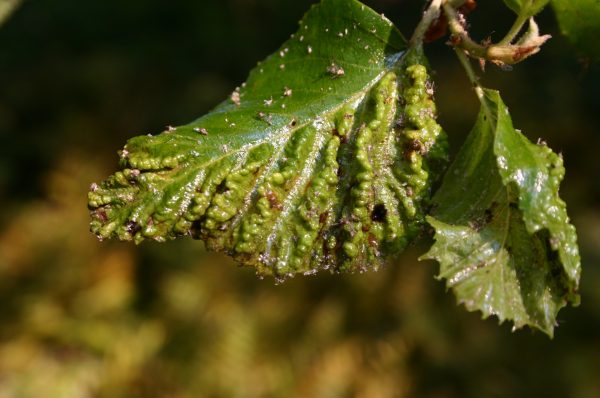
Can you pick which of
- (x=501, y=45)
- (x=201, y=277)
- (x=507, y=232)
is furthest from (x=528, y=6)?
(x=201, y=277)

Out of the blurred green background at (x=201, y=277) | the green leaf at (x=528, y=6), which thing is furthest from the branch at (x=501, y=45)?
the blurred green background at (x=201, y=277)

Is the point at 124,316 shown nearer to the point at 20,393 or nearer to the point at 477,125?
the point at 20,393

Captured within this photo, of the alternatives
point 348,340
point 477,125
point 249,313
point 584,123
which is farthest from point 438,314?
point 477,125

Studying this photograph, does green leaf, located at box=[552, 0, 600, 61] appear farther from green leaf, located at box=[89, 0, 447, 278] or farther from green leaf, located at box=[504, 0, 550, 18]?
green leaf, located at box=[89, 0, 447, 278]

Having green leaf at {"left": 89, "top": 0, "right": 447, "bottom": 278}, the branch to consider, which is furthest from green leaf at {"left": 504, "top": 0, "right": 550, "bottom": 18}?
green leaf at {"left": 89, "top": 0, "right": 447, "bottom": 278}

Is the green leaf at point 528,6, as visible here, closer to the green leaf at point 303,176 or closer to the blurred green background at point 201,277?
the green leaf at point 303,176

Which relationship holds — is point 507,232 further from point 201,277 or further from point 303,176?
point 201,277
